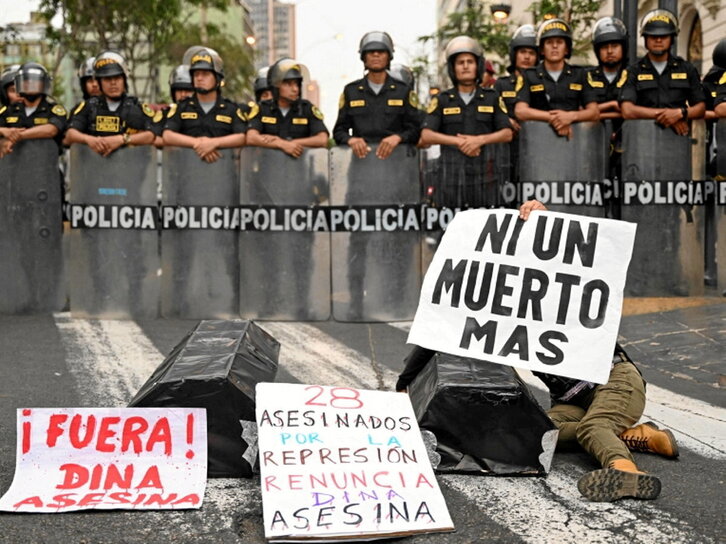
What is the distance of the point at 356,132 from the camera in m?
10.1

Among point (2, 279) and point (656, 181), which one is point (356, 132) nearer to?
point (656, 181)

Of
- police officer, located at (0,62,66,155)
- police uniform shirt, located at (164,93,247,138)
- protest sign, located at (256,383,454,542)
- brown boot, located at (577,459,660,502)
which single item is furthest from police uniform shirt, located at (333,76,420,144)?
brown boot, located at (577,459,660,502)

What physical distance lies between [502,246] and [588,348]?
687 millimetres

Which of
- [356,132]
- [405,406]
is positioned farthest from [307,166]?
[405,406]

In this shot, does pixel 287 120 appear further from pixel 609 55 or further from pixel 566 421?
pixel 566 421

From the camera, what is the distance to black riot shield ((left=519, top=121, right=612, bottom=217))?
9.93 meters

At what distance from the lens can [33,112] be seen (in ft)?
34.7

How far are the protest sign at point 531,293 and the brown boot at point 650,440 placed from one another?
1.22 feet

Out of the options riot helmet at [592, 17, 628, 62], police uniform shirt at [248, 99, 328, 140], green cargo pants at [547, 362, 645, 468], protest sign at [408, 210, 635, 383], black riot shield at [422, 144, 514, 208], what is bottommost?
green cargo pants at [547, 362, 645, 468]

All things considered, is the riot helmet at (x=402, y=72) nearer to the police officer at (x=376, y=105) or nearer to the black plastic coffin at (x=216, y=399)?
the police officer at (x=376, y=105)

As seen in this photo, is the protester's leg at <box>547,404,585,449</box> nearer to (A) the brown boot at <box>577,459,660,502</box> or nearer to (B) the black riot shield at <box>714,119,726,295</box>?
(A) the brown boot at <box>577,459,660,502</box>

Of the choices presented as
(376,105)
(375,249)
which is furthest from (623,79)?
(375,249)

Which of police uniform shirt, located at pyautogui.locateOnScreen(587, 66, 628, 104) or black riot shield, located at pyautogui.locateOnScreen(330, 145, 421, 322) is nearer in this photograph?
black riot shield, located at pyautogui.locateOnScreen(330, 145, 421, 322)

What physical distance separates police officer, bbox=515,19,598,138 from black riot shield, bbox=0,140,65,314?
460cm
